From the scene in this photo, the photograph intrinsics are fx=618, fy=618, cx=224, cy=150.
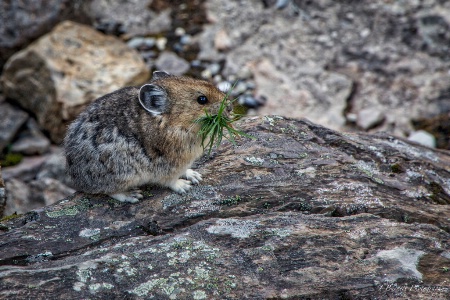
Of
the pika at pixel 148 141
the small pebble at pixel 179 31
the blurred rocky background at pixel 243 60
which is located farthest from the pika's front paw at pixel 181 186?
the small pebble at pixel 179 31

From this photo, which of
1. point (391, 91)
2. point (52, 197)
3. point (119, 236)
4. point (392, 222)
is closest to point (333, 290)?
point (392, 222)

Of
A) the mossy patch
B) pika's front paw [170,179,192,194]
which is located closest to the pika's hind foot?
pika's front paw [170,179,192,194]

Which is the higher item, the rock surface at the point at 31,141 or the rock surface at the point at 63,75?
the rock surface at the point at 63,75

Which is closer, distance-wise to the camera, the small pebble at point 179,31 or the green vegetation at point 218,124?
the green vegetation at point 218,124

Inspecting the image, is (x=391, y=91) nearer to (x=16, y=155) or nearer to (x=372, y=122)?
(x=372, y=122)

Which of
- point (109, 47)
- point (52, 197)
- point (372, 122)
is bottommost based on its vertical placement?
point (52, 197)

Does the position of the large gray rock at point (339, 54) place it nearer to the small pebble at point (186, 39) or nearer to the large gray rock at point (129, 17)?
the small pebble at point (186, 39)

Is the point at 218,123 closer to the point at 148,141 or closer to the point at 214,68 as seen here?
the point at 148,141
